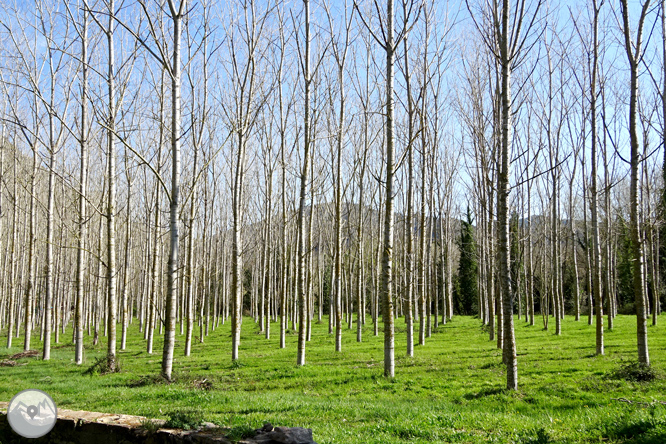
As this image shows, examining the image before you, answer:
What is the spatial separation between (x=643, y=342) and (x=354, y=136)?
43.4ft

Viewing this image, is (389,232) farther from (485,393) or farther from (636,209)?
(636,209)

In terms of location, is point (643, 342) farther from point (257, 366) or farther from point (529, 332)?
point (529, 332)

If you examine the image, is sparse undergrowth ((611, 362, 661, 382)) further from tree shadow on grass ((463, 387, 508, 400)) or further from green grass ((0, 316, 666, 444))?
tree shadow on grass ((463, 387, 508, 400))

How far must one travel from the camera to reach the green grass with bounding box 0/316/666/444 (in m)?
5.05

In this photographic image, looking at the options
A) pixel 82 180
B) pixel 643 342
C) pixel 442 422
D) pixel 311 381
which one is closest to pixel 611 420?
pixel 442 422

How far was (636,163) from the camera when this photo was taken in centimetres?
893

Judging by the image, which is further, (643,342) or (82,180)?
(82,180)
